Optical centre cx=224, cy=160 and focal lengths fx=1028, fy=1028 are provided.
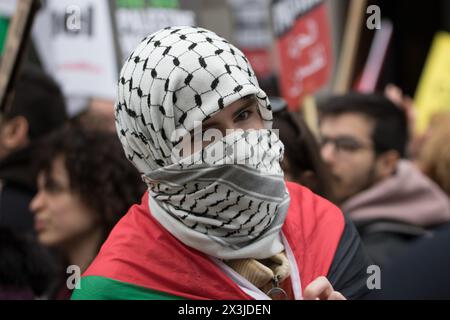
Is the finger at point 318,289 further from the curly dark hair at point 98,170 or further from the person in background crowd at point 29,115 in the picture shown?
the person in background crowd at point 29,115

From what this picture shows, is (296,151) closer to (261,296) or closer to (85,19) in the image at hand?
(261,296)

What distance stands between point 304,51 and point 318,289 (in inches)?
127

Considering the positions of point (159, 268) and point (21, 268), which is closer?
point (159, 268)

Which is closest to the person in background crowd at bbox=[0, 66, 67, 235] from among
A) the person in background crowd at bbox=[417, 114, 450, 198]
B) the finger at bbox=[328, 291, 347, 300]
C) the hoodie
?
the hoodie

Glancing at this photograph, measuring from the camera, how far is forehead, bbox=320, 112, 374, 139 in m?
4.48

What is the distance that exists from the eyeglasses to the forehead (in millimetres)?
26

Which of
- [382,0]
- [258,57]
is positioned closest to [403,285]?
[258,57]

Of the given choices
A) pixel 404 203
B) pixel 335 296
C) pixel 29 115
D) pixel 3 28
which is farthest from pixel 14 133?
pixel 335 296

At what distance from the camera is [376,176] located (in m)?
4.46

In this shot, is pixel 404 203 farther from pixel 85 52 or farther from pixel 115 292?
pixel 115 292

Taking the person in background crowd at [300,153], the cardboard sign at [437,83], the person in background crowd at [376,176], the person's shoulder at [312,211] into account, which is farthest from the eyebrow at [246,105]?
the cardboard sign at [437,83]

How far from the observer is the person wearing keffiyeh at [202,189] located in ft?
7.00

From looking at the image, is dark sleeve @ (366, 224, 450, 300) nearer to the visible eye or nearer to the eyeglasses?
the visible eye

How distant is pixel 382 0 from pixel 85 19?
7.35 m
